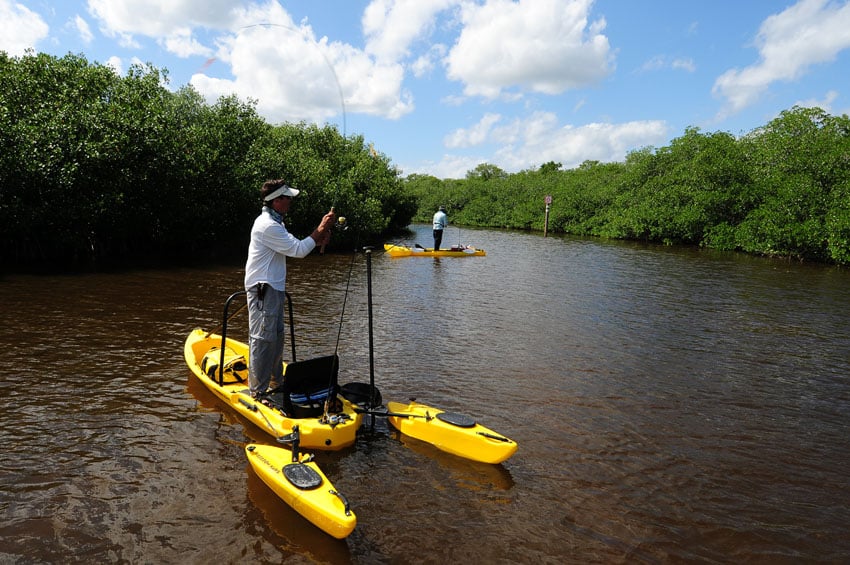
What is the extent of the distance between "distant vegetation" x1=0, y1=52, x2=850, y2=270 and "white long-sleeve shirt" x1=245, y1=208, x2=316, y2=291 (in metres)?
3.26

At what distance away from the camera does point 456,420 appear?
631 cm

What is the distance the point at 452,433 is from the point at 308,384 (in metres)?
1.91

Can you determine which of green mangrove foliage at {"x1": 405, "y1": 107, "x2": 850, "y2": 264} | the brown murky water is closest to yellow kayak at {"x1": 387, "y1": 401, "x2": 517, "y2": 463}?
the brown murky water

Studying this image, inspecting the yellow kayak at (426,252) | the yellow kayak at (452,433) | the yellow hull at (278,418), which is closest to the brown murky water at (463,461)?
the yellow kayak at (452,433)

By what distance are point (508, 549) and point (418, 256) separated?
77.2 ft

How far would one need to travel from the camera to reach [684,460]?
6.38 metres

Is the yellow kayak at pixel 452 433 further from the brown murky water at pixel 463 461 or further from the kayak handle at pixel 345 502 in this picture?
the kayak handle at pixel 345 502

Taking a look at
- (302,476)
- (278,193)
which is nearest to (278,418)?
(302,476)

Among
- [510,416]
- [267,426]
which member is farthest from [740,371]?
[267,426]

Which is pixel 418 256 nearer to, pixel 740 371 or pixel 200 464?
pixel 740 371

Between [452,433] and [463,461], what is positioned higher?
[452,433]

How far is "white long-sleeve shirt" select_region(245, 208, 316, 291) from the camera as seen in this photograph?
19.9 ft

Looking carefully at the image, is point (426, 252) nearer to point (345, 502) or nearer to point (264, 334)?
point (264, 334)

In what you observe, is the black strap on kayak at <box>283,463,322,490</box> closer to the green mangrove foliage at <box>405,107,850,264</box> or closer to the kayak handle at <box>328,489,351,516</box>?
the kayak handle at <box>328,489,351,516</box>
